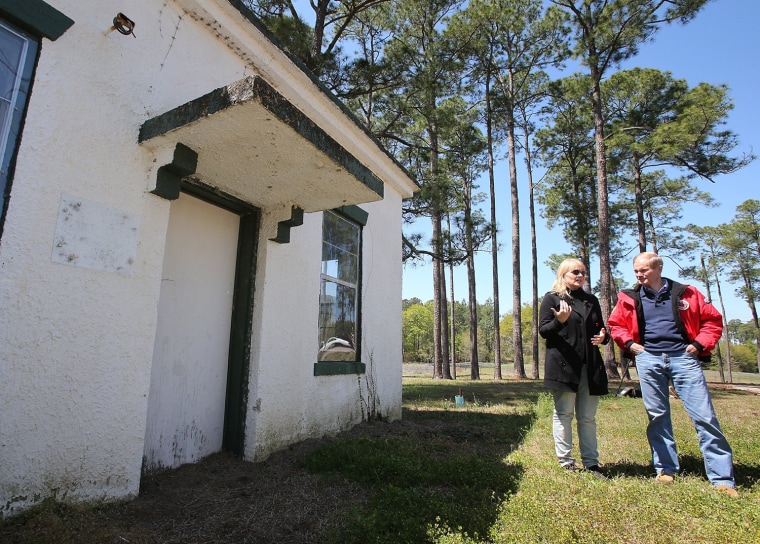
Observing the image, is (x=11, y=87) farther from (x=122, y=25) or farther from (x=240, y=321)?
(x=240, y=321)

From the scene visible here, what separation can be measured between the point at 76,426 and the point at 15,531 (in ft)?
1.79

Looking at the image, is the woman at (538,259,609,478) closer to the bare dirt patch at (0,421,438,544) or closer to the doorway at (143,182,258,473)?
the bare dirt patch at (0,421,438,544)

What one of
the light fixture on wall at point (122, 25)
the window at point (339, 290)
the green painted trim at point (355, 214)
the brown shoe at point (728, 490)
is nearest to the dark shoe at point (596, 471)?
the brown shoe at point (728, 490)

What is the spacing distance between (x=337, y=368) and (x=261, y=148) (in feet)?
9.38

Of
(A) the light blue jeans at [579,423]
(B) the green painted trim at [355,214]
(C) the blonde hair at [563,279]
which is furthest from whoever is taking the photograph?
(B) the green painted trim at [355,214]

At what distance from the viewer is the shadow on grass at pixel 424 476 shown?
8.09ft

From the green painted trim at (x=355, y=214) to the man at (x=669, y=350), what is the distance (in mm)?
3234

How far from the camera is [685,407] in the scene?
10.9ft

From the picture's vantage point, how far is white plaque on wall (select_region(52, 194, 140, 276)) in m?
2.47

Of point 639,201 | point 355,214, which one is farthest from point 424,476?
point 639,201

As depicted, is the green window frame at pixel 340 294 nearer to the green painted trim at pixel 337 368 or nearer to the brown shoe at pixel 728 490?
the green painted trim at pixel 337 368

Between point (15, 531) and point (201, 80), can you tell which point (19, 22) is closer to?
point (201, 80)

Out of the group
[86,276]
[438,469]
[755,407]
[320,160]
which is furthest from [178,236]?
[755,407]

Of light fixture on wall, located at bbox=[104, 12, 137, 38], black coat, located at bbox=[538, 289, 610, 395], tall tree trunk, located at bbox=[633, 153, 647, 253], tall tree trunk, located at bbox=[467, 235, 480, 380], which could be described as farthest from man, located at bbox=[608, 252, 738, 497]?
tall tree trunk, located at bbox=[633, 153, 647, 253]
